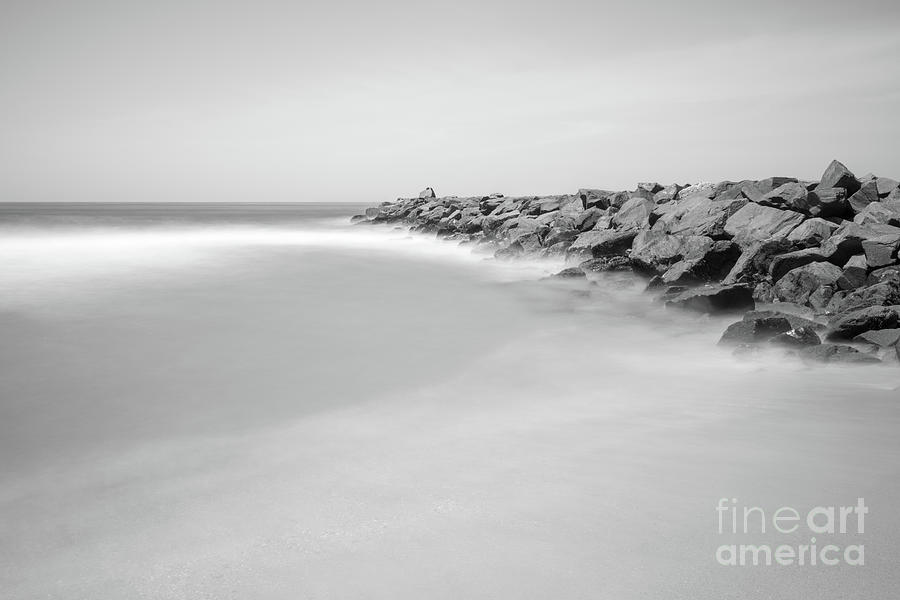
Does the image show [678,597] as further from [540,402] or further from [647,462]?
[540,402]

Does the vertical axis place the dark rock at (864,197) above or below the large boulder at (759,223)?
above

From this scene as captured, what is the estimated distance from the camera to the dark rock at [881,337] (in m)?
5.58

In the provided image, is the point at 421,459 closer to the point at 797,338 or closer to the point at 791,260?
the point at 797,338

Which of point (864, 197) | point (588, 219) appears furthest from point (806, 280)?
point (588, 219)

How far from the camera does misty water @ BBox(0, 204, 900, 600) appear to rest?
2.37m

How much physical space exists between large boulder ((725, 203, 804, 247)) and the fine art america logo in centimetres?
829

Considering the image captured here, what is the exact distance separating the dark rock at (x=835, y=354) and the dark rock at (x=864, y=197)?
7.03 metres

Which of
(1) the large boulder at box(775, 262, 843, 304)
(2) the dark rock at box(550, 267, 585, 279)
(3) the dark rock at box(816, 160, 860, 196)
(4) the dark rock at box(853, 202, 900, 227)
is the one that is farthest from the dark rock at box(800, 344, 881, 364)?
(3) the dark rock at box(816, 160, 860, 196)

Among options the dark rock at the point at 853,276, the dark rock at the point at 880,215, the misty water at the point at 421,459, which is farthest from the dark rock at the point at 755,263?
the misty water at the point at 421,459

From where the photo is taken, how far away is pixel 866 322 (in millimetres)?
6035

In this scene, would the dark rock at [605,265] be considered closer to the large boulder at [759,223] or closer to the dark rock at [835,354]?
the large boulder at [759,223]

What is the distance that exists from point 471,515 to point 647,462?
1204mm

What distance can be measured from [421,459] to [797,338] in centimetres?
428

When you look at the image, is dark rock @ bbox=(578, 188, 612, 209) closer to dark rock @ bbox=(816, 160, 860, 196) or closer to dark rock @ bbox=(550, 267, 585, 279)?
dark rock @ bbox=(816, 160, 860, 196)
